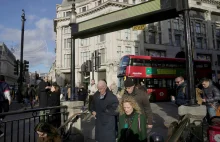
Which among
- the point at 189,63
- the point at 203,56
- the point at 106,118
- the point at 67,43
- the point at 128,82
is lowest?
the point at 106,118

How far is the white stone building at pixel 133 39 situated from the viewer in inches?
1343

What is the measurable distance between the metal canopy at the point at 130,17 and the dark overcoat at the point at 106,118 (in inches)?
95.2

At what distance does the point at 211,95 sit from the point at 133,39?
3052cm

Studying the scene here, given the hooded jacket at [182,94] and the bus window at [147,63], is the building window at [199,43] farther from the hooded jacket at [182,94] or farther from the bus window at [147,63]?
the hooded jacket at [182,94]

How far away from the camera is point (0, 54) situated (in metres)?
98.2

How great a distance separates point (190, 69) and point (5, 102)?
254 inches

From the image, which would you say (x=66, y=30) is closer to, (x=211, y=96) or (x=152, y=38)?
(x=152, y=38)

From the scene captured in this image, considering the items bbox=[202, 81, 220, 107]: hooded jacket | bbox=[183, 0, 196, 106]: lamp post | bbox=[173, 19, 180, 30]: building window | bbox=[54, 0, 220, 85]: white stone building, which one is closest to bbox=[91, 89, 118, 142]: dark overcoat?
bbox=[183, 0, 196, 106]: lamp post

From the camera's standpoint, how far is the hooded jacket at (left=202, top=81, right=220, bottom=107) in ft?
17.4

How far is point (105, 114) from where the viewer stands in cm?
382

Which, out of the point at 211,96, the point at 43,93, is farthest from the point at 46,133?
the point at 211,96

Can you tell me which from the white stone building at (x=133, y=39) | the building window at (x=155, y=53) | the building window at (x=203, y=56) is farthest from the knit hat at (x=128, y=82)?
the building window at (x=203, y=56)

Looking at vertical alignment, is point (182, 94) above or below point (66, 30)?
below

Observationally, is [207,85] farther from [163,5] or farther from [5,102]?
[5,102]
